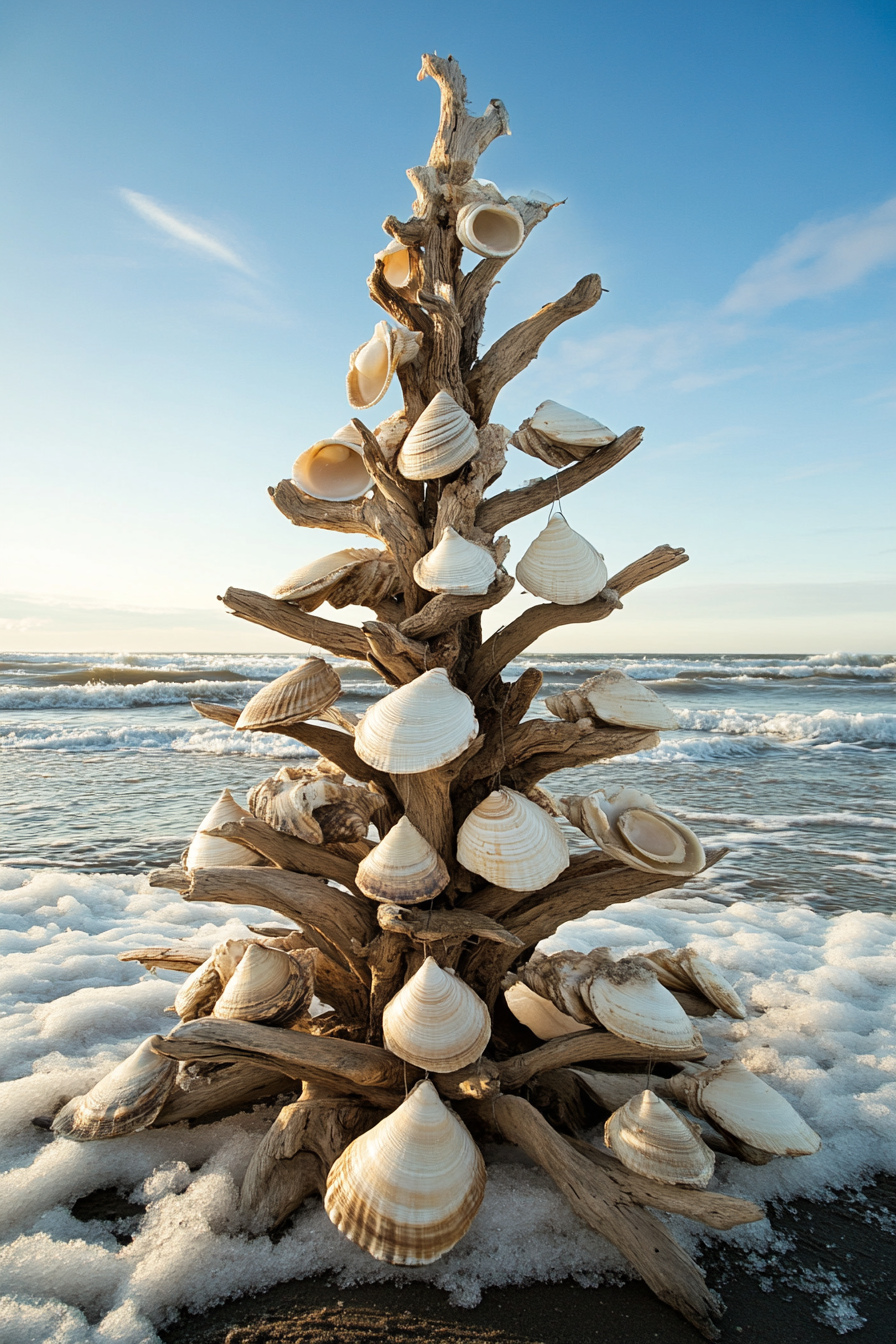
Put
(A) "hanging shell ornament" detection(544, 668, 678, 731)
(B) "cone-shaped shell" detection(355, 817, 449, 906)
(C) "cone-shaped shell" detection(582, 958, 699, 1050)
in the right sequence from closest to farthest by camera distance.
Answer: (B) "cone-shaped shell" detection(355, 817, 449, 906), (C) "cone-shaped shell" detection(582, 958, 699, 1050), (A) "hanging shell ornament" detection(544, 668, 678, 731)

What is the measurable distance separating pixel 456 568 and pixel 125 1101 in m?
2.39

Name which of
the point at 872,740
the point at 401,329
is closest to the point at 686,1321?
the point at 401,329

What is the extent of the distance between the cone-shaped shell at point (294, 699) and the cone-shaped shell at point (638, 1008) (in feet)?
4.94

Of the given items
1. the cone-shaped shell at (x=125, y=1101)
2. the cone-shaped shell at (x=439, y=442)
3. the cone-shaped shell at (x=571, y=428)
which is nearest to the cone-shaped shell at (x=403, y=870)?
the cone-shaped shell at (x=125, y=1101)

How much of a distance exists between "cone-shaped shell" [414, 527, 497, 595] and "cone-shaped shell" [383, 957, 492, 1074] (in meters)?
1.26

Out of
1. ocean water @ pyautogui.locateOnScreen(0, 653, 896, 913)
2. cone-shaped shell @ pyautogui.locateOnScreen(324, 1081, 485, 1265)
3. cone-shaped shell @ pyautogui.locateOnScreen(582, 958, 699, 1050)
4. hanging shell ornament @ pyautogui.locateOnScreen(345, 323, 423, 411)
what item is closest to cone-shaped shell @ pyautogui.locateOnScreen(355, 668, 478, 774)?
cone-shaped shell @ pyautogui.locateOnScreen(324, 1081, 485, 1265)

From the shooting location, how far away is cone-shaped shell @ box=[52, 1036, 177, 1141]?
8.42ft

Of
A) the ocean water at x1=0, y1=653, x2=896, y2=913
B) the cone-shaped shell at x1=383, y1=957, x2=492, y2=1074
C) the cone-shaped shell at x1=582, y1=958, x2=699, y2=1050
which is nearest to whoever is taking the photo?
the cone-shaped shell at x1=383, y1=957, x2=492, y2=1074

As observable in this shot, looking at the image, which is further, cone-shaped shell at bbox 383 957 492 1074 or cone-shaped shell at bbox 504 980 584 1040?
cone-shaped shell at bbox 504 980 584 1040

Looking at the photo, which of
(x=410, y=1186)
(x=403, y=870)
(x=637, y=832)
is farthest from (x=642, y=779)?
(x=410, y=1186)

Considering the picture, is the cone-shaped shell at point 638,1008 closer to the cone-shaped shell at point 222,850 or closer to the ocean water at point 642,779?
the cone-shaped shell at point 222,850

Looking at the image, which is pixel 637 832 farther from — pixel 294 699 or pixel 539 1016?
pixel 294 699

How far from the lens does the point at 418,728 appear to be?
222 centimetres

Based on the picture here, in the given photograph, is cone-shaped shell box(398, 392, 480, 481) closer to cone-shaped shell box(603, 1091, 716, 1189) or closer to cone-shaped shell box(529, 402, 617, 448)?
cone-shaped shell box(529, 402, 617, 448)
